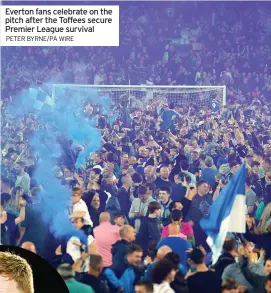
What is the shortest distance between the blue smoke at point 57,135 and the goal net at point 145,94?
1 cm

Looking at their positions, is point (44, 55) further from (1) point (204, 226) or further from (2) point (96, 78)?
(1) point (204, 226)

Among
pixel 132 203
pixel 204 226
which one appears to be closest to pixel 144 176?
pixel 132 203

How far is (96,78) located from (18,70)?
0.56m

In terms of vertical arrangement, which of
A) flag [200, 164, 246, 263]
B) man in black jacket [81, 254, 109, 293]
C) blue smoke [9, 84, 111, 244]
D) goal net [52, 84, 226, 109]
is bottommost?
man in black jacket [81, 254, 109, 293]

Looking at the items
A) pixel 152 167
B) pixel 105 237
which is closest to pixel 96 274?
pixel 105 237

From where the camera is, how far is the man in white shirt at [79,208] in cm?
452

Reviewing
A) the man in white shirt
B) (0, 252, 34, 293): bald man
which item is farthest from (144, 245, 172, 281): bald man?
(0, 252, 34, 293): bald man

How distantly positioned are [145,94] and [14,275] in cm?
359

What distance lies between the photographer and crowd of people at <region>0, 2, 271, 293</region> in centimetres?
451

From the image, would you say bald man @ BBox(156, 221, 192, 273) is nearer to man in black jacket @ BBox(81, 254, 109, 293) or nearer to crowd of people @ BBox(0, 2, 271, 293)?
crowd of people @ BBox(0, 2, 271, 293)

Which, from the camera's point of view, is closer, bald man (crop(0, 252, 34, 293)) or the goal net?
bald man (crop(0, 252, 34, 293))

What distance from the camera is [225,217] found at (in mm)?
4508
